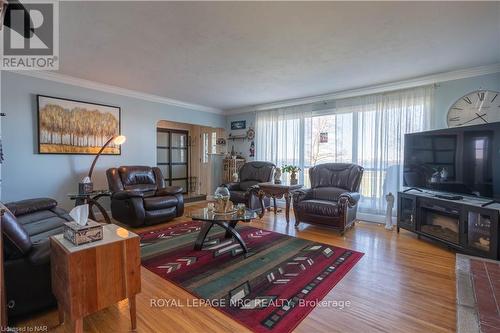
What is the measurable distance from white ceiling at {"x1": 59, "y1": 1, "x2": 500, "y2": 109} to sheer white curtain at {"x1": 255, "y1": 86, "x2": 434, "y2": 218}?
20.6 inches

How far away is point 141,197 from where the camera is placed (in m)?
3.84

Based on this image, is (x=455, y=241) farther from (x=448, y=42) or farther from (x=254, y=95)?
(x=254, y=95)

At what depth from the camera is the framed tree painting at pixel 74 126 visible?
3727mm

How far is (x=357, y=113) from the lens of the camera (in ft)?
14.9

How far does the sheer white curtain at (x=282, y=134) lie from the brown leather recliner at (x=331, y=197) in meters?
0.99

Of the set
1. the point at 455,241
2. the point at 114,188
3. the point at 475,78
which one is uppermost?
the point at 475,78

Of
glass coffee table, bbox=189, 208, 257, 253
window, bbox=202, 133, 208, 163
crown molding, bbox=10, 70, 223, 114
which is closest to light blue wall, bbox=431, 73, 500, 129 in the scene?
glass coffee table, bbox=189, 208, 257, 253

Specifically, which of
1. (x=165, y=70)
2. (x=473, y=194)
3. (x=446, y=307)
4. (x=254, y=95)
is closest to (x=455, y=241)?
(x=473, y=194)

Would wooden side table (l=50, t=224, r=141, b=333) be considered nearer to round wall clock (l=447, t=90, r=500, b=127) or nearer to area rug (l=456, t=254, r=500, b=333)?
area rug (l=456, t=254, r=500, b=333)

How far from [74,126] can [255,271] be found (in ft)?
12.6

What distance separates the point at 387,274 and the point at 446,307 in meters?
0.56

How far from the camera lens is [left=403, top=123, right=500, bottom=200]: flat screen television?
2.63 meters

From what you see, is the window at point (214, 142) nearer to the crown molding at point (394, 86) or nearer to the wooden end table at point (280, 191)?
the crown molding at point (394, 86)

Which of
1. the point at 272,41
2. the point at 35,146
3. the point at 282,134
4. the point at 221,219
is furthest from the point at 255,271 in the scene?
the point at 35,146
